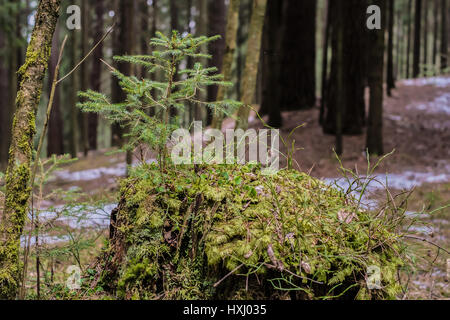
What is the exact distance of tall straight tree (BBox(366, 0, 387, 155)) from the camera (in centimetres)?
972

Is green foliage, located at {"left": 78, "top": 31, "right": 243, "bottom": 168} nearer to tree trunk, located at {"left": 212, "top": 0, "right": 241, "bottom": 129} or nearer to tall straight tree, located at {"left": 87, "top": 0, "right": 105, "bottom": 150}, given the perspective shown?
tree trunk, located at {"left": 212, "top": 0, "right": 241, "bottom": 129}

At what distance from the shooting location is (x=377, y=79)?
9.68m

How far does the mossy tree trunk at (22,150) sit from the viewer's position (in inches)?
85.5

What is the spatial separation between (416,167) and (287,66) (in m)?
5.37

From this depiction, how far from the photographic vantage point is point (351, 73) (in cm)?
1134

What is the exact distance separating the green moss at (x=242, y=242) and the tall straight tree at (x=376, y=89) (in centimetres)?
817

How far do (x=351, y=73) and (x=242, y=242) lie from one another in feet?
34.9

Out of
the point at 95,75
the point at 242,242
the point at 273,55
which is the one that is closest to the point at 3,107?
the point at 95,75

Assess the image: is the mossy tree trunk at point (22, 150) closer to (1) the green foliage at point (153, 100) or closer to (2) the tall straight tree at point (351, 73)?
(1) the green foliage at point (153, 100)

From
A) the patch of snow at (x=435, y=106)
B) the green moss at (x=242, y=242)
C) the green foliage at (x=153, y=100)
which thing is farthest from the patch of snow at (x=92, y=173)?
the patch of snow at (x=435, y=106)

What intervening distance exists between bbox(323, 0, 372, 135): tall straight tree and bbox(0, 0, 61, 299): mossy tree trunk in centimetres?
972

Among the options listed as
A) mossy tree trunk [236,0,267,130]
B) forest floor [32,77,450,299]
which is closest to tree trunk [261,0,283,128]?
forest floor [32,77,450,299]
